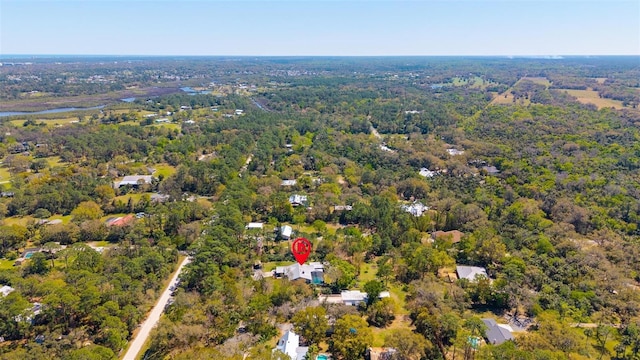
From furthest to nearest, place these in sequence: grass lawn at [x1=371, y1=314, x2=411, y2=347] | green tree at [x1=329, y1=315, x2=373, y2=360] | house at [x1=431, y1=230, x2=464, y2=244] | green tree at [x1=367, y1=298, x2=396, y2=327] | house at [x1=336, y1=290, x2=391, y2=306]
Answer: house at [x1=431, y1=230, x2=464, y2=244]
house at [x1=336, y1=290, x2=391, y2=306]
green tree at [x1=367, y1=298, x2=396, y2=327]
grass lawn at [x1=371, y1=314, x2=411, y2=347]
green tree at [x1=329, y1=315, x2=373, y2=360]

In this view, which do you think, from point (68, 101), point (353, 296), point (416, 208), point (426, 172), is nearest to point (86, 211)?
point (353, 296)

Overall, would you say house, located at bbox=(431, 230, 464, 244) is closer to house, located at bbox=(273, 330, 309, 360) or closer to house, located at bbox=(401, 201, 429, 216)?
house, located at bbox=(401, 201, 429, 216)

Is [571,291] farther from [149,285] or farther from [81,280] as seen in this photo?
[81,280]

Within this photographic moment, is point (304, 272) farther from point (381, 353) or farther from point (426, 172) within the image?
point (426, 172)

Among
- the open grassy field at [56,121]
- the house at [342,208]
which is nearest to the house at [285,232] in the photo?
the house at [342,208]

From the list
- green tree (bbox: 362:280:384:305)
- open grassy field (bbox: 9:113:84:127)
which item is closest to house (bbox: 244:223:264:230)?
green tree (bbox: 362:280:384:305)
